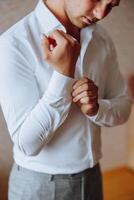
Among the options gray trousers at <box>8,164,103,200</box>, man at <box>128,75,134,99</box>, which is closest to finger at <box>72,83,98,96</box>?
gray trousers at <box>8,164,103,200</box>

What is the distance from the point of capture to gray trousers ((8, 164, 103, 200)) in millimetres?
919

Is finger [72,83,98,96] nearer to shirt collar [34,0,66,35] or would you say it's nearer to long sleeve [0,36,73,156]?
long sleeve [0,36,73,156]

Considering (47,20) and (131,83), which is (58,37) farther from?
(131,83)

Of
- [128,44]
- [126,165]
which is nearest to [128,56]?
[128,44]

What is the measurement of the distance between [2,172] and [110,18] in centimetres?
98

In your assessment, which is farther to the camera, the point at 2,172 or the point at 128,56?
the point at 128,56

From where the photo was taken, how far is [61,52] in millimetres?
791

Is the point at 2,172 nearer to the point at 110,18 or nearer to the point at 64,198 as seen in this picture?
the point at 64,198

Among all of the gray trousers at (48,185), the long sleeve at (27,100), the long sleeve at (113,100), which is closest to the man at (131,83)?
the long sleeve at (113,100)

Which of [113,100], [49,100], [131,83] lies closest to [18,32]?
[49,100]

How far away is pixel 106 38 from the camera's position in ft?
3.49

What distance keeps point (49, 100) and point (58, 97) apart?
2 centimetres

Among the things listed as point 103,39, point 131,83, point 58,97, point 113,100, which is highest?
point 58,97

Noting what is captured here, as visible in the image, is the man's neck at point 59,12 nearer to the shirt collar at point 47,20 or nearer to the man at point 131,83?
the shirt collar at point 47,20
